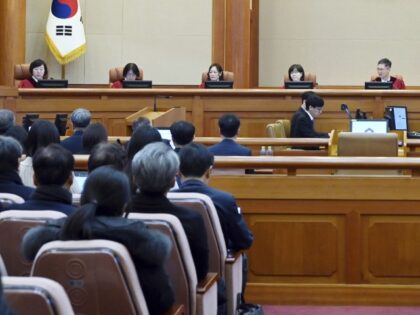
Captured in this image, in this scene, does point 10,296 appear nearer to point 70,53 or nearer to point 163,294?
point 163,294

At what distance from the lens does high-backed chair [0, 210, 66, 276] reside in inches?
117

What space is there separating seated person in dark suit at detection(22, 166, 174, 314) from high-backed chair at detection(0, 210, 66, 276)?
0.71ft

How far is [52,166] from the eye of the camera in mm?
3400

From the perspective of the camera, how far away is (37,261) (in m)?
2.51

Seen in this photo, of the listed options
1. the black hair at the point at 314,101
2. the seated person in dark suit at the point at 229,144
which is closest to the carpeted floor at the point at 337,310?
the seated person in dark suit at the point at 229,144

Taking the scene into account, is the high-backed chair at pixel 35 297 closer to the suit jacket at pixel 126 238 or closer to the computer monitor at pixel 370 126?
the suit jacket at pixel 126 238

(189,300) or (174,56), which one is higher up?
(174,56)


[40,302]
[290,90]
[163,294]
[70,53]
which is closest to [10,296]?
[40,302]

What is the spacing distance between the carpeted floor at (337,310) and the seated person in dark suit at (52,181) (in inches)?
71.9

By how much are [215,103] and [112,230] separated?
775 cm

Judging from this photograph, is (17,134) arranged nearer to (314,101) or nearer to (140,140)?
(140,140)

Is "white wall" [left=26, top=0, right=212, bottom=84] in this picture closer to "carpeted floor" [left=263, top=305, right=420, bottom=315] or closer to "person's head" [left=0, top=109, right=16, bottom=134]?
"person's head" [left=0, top=109, right=16, bottom=134]

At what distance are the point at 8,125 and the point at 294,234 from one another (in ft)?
7.04

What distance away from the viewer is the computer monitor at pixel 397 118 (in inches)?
387
